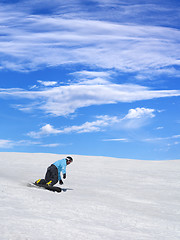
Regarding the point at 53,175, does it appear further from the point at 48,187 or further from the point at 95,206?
the point at 95,206

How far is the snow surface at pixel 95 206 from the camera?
5195mm

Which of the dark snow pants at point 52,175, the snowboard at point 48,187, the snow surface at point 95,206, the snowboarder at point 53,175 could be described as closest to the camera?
the snow surface at point 95,206

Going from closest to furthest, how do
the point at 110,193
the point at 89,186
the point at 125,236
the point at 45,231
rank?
1. the point at 45,231
2. the point at 125,236
3. the point at 110,193
4. the point at 89,186

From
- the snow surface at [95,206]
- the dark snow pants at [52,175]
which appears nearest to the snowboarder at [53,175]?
the dark snow pants at [52,175]

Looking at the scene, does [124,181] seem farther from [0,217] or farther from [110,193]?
[0,217]

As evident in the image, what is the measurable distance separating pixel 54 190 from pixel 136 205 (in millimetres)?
2483

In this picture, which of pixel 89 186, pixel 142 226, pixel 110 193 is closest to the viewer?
pixel 142 226

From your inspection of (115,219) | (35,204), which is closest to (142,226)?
(115,219)

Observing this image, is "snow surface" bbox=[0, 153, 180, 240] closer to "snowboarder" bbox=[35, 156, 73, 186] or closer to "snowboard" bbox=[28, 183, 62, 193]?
"snowboard" bbox=[28, 183, 62, 193]

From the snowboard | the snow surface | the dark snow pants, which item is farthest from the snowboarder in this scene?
the snow surface

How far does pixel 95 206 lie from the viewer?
25.4 ft

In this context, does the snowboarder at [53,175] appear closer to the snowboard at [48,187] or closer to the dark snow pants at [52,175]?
the dark snow pants at [52,175]

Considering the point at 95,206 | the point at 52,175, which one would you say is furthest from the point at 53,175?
the point at 95,206

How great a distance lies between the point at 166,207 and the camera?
9.36 meters
